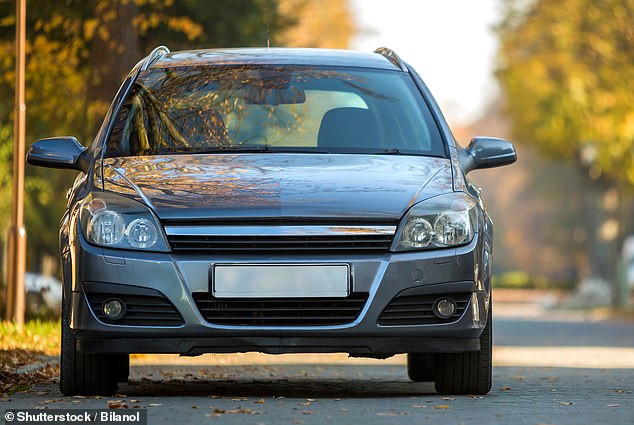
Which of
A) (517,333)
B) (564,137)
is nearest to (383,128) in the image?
(517,333)

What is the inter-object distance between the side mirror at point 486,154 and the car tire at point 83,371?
2372 mm

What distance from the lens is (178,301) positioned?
7.73 meters

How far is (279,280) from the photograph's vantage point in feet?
25.3

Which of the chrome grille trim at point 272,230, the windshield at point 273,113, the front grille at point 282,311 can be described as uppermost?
the windshield at point 273,113

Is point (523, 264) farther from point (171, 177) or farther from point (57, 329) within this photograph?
point (171, 177)

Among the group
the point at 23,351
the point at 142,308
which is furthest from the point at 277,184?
the point at 23,351

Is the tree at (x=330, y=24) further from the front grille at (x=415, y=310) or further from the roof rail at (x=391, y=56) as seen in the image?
the front grille at (x=415, y=310)

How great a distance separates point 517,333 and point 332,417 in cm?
2250

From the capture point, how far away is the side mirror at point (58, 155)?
8711 millimetres

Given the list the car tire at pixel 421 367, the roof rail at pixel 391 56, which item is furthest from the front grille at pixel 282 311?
the roof rail at pixel 391 56

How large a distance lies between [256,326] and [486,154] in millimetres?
2014

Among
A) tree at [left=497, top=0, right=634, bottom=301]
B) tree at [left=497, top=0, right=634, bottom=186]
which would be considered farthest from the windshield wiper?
tree at [left=497, top=0, right=634, bottom=186]

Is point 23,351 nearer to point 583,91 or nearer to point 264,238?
point 264,238

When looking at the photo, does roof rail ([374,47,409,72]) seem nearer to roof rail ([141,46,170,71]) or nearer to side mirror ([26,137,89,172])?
roof rail ([141,46,170,71])
